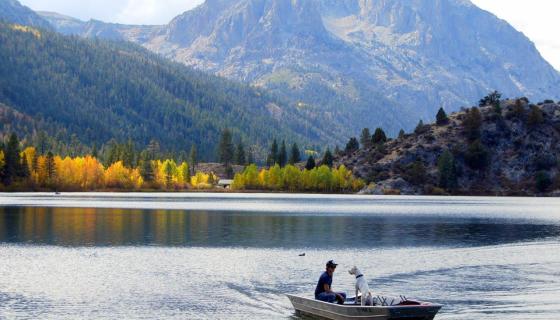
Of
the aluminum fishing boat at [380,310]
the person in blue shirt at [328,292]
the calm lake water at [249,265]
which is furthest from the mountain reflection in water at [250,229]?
the aluminum fishing boat at [380,310]

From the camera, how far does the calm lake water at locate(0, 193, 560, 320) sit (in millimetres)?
55188

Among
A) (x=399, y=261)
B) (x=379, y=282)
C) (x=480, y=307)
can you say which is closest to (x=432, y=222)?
(x=399, y=261)

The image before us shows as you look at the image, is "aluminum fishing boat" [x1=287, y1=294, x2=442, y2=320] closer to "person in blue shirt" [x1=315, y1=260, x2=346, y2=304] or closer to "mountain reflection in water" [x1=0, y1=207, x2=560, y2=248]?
"person in blue shirt" [x1=315, y1=260, x2=346, y2=304]

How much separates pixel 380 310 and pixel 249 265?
103ft

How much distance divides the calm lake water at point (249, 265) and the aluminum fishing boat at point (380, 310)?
11.4 feet

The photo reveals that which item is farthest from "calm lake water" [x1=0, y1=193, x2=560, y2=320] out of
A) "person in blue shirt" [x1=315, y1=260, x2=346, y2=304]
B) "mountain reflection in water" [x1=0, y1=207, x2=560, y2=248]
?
"person in blue shirt" [x1=315, y1=260, x2=346, y2=304]

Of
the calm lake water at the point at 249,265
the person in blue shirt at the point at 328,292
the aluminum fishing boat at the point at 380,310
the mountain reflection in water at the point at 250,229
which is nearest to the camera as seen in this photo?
the aluminum fishing boat at the point at 380,310

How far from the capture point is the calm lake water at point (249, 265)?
5519 cm

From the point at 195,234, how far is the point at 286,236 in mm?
13664

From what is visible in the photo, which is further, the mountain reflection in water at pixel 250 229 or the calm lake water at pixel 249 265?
the mountain reflection in water at pixel 250 229

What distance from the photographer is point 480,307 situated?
54.9 metres

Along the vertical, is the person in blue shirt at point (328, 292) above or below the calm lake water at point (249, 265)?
above

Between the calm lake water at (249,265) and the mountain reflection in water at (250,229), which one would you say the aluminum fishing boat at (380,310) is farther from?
the mountain reflection in water at (250,229)

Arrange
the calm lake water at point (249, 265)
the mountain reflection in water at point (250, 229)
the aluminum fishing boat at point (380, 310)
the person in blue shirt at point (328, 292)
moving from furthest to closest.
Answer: the mountain reflection in water at point (250, 229) < the calm lake water at point (249, 265) < the person in blue shirt at point (328, 292) < the aluminum fishing boat at point (380, 310)
